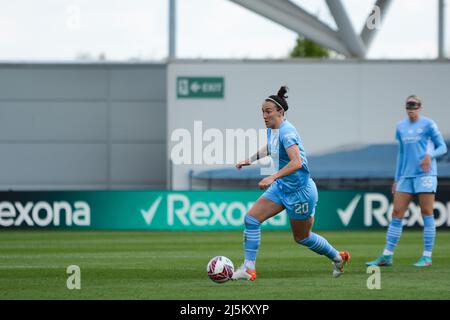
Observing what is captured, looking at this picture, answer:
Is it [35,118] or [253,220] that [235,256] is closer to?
[253,220]

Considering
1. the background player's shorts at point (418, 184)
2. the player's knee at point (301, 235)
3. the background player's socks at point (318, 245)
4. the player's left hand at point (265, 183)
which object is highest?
the player's left hand at point (265, 183)

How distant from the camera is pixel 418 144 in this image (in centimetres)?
1525

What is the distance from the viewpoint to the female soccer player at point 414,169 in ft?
49.8

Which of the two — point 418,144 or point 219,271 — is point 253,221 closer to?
point 219,271

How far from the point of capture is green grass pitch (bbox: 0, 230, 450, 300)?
11.8 m

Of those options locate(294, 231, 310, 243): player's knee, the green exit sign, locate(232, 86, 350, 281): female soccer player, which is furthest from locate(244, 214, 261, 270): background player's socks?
the green exit sign

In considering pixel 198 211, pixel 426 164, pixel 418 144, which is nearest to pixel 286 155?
pixel 426 164

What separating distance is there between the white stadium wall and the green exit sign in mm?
126

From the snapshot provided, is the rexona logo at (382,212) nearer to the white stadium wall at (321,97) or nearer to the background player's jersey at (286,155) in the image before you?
the white stadium wall at (321,97)

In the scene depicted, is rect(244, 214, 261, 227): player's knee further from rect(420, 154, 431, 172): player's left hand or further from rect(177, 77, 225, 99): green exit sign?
rect(177, 77, 225, 99): green exit sign

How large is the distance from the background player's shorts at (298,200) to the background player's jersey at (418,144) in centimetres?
275

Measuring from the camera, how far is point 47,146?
4000 centimetres

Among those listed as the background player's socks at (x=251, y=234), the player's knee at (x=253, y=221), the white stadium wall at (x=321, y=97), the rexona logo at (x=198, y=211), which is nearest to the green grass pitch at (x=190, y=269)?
the background player's socks at (x=251, y=234)

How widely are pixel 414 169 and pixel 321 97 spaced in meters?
20.4
